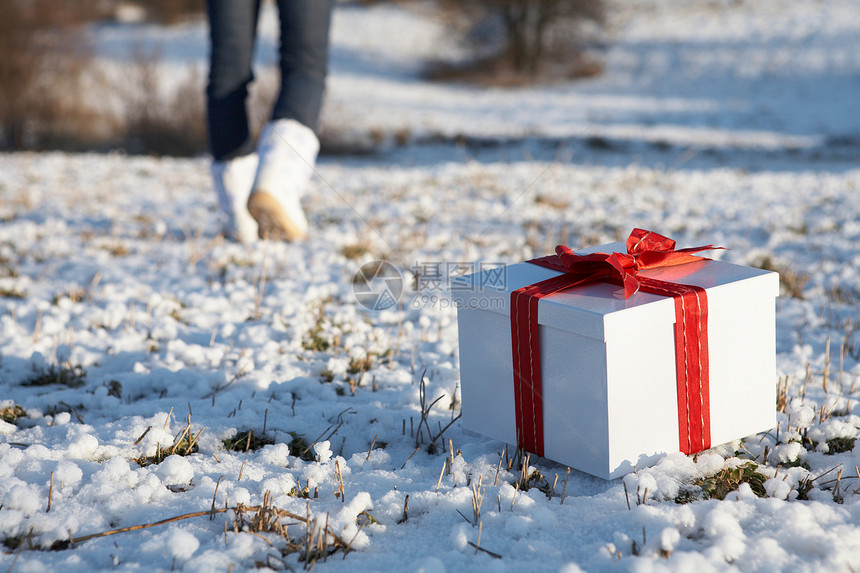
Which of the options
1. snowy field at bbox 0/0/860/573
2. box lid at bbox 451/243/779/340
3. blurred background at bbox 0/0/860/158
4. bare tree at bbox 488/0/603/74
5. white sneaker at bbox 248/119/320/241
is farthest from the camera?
bare tree at bbox 488/0/603/74

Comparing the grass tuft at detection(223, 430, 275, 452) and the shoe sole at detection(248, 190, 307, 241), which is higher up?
the shoe sole at detection(248, 190, 307, 241)

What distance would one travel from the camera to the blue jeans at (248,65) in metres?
3.46

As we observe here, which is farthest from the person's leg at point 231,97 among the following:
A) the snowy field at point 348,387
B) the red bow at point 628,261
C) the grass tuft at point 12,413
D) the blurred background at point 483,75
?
the blurred background at point 483,75

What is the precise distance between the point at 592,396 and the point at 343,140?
9.78 metres

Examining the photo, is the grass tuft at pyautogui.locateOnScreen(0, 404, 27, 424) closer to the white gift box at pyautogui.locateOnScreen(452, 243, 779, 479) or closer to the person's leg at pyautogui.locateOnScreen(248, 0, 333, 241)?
the white gift box at pyautogui.locateOnScreen(452, 243, 779, 479)

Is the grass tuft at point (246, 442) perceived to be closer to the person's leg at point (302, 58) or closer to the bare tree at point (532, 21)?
the person's leg at point (302, 58)

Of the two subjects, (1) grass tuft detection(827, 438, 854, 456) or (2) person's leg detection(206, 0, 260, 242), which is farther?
(2) person's leg detection(206, 0, 260, 242)

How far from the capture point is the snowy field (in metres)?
1.40

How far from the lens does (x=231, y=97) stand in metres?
3.59

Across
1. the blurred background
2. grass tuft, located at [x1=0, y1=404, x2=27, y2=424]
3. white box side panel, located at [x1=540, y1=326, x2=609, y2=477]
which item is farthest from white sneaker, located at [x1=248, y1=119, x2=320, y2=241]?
the blurred background

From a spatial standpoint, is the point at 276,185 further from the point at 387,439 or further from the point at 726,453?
the point at 726,453

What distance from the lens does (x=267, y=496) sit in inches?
58.4

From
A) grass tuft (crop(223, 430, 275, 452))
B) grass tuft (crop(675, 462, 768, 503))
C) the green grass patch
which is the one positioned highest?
the green grass patch

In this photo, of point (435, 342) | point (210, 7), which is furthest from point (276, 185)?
point (435, 342)
